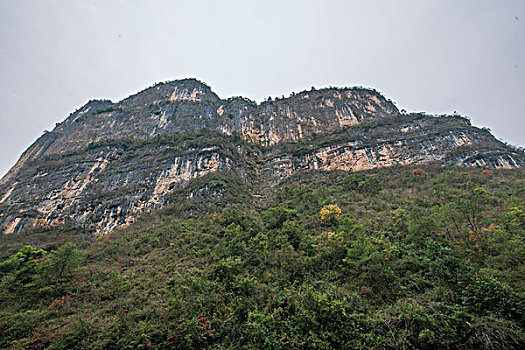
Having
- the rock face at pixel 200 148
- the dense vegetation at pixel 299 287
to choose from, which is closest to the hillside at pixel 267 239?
the dense vegetation at pixel 299 287

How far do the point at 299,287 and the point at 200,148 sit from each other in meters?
34.0

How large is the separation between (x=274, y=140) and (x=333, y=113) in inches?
642

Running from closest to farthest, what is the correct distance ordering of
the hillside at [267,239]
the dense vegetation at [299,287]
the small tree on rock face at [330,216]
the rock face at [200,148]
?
the dense vegetation at [299,287] → the hillside at [267,239] → the small tree on rock face at [330,216] → the rock face at [200,148]

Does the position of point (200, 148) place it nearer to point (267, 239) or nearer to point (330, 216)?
point (267, 239)

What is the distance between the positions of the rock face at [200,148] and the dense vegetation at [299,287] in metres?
12.4

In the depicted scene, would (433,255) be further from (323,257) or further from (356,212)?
(356,212)

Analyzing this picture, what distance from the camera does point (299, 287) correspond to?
12938 mm

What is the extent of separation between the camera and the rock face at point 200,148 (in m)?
34.7

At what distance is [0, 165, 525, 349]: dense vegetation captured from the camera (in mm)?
9328

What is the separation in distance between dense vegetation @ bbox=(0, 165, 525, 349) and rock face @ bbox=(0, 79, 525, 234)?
12.4 metres

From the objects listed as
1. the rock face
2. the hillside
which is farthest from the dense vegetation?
the rock face

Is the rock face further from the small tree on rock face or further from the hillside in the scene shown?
the small tree on rock face

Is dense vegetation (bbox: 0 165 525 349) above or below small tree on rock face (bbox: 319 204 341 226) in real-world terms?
below

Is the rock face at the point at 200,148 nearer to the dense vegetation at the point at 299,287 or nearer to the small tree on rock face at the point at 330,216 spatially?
the dense vegetation at the point at 299,287
